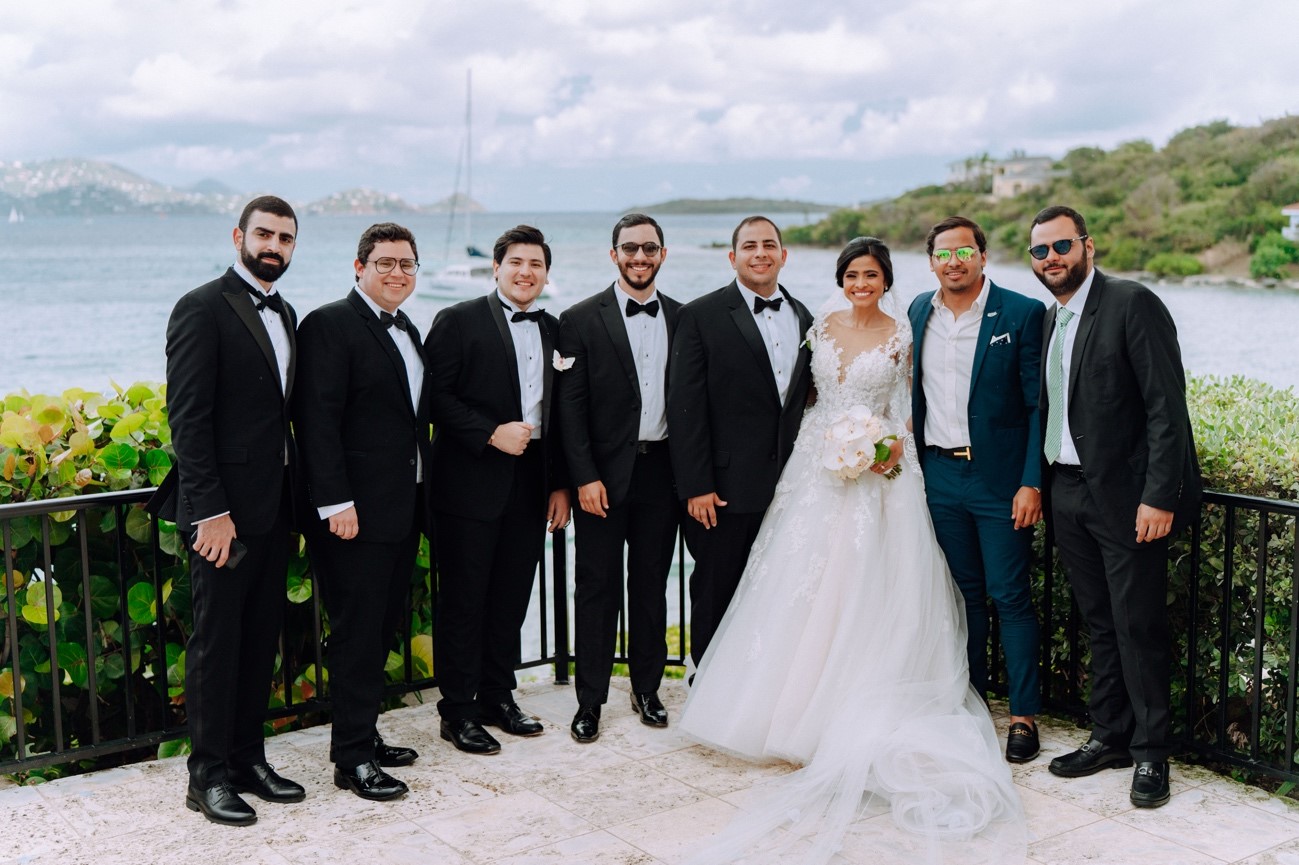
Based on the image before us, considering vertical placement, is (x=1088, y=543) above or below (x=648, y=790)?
above

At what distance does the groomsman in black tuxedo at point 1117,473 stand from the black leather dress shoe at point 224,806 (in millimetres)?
2840

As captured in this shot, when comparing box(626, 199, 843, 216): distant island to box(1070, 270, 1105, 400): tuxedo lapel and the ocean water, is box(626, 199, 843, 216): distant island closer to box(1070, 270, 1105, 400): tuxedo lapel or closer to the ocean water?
the ocean water

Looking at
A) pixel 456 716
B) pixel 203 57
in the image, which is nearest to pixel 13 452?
pixel 456 716

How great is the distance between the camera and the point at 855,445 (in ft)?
13.9

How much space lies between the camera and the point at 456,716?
4539mm

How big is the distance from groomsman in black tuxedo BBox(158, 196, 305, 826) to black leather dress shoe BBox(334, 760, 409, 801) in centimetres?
18

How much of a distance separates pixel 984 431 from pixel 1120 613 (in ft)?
2.64

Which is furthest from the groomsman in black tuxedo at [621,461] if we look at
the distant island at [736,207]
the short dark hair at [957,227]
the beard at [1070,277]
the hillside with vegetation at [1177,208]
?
the distant island at [736,207]

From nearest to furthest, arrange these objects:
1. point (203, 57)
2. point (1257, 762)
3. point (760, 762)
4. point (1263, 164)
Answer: point (1257, 762)
point (760, 762)
point (1263, 164)
point (203, 57)

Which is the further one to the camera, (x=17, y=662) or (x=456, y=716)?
(x=456, y=716)

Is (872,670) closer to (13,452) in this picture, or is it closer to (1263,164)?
(13,452)

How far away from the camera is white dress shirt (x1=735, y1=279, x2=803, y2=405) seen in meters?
4.57

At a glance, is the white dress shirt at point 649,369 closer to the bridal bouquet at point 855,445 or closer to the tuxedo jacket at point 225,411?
the bridal bouquet at point 855,445

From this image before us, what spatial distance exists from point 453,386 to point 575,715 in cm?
150
